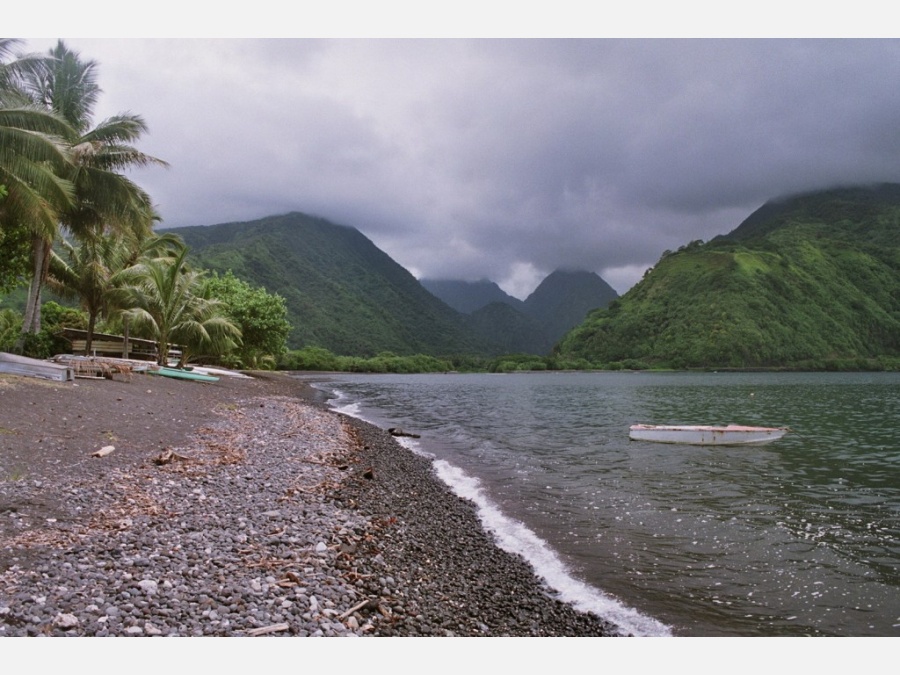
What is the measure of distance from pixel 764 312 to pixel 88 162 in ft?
538

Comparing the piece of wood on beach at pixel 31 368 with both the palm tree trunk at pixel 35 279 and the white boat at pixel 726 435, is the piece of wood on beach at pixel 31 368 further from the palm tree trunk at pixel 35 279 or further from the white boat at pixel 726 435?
the white boat at pixel 726 435

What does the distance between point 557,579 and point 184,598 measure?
16.6ft

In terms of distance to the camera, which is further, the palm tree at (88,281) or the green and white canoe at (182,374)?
the palm tree at (88,281)

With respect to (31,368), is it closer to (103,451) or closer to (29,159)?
(29,159)

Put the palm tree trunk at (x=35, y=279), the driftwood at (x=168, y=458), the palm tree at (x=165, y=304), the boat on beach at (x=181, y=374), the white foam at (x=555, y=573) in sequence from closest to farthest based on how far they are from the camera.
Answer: the white foam at (x=555, y=573)
the driftwood at (x=168, y=458)
the palm tree trunk at (x=35, y=279)
the boat on beach at (x=181, y=374)
the palm tree at (x=165, y=304)

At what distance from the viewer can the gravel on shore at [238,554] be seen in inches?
192

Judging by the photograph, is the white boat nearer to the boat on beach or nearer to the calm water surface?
the calm water surface

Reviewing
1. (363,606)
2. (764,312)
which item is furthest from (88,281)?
(764,312)

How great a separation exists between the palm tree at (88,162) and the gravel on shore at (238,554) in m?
15.9

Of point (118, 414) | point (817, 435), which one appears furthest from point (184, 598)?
point (817, 435)

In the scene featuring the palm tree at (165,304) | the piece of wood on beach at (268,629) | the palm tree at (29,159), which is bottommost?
the piece of wood on beach at (268,629)

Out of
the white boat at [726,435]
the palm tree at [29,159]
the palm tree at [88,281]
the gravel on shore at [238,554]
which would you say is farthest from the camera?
the palm tree at [88,281]

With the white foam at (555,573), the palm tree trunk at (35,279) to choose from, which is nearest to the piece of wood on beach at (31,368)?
the palm tree trunk at (35,279)

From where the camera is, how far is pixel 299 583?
5.74 metres
